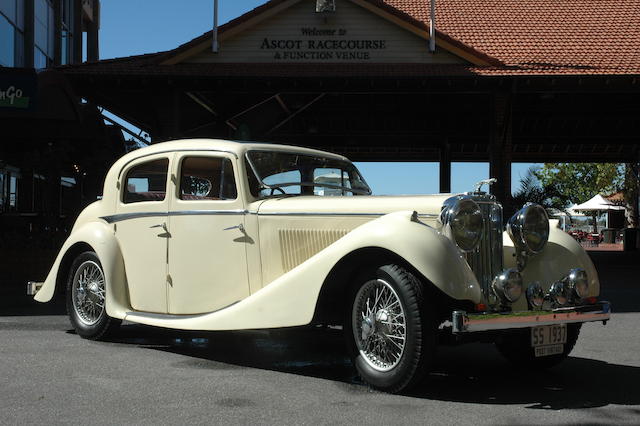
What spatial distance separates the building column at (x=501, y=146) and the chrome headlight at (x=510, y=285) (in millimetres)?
12039

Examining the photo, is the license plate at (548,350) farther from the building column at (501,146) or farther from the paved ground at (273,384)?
the building column at (501,146)

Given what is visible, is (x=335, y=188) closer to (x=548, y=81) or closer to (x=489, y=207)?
(x=489, y=207)

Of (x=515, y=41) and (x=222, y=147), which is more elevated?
(x=515, y=41)

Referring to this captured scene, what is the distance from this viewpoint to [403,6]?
20625mm

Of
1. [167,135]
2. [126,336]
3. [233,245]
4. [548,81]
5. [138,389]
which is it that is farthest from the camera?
[167,135]

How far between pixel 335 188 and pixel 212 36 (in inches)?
458

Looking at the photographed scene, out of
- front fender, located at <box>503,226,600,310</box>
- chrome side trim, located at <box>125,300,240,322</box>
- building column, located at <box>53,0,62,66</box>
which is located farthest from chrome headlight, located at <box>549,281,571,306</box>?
building column, located at <box>53,0,62,66</box>

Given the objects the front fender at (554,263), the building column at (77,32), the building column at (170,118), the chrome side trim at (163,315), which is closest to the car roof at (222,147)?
the chrome side trim at (163,315)

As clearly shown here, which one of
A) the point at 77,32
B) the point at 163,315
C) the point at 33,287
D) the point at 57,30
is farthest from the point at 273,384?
the point at 77,32

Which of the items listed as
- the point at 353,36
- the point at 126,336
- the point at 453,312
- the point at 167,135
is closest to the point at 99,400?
the point at 453,312

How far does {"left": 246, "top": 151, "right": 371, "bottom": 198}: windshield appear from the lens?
5738 mm

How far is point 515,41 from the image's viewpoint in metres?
17.7

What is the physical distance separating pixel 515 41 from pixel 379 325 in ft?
47.7

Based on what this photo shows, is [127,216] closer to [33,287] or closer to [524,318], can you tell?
[33,287]
